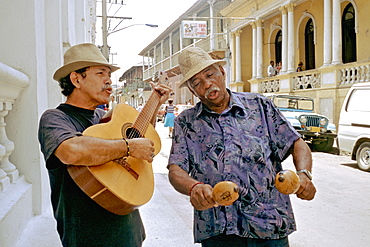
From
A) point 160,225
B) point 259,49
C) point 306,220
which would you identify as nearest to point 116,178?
point 160,225

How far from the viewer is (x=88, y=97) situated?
6.85 feet

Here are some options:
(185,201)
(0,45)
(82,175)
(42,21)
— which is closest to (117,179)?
(82,175)

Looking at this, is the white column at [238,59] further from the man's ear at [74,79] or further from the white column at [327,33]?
the man's ear at [74,79]

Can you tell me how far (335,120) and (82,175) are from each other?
1395cm

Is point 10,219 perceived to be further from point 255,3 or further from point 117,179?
point 255,3

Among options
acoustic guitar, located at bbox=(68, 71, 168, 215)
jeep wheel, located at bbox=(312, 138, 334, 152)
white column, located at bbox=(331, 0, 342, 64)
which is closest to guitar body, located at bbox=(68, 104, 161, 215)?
acoustic guitar, located at bbox=(68, 71, 168, 215)

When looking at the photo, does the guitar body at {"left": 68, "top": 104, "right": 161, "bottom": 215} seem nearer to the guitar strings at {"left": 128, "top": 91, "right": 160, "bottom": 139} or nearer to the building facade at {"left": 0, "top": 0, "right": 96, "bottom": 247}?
the guitar strings at {"left": 128, "top": 91, "right": 160, "bottom": 139}

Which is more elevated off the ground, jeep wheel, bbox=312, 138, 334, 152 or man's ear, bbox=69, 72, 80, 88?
man's ear, bbox=69, 72, 80, 88

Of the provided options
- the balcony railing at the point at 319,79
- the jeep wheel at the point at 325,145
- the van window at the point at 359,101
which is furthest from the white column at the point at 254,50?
the van window at the point at 359,101

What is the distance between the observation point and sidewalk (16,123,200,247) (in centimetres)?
266

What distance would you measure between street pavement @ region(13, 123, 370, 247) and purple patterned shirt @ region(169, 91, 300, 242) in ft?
4.30

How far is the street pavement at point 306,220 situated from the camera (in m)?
2.90

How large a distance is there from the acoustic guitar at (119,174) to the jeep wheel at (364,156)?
716cm

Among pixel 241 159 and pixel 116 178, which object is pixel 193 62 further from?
pixel 116 178
